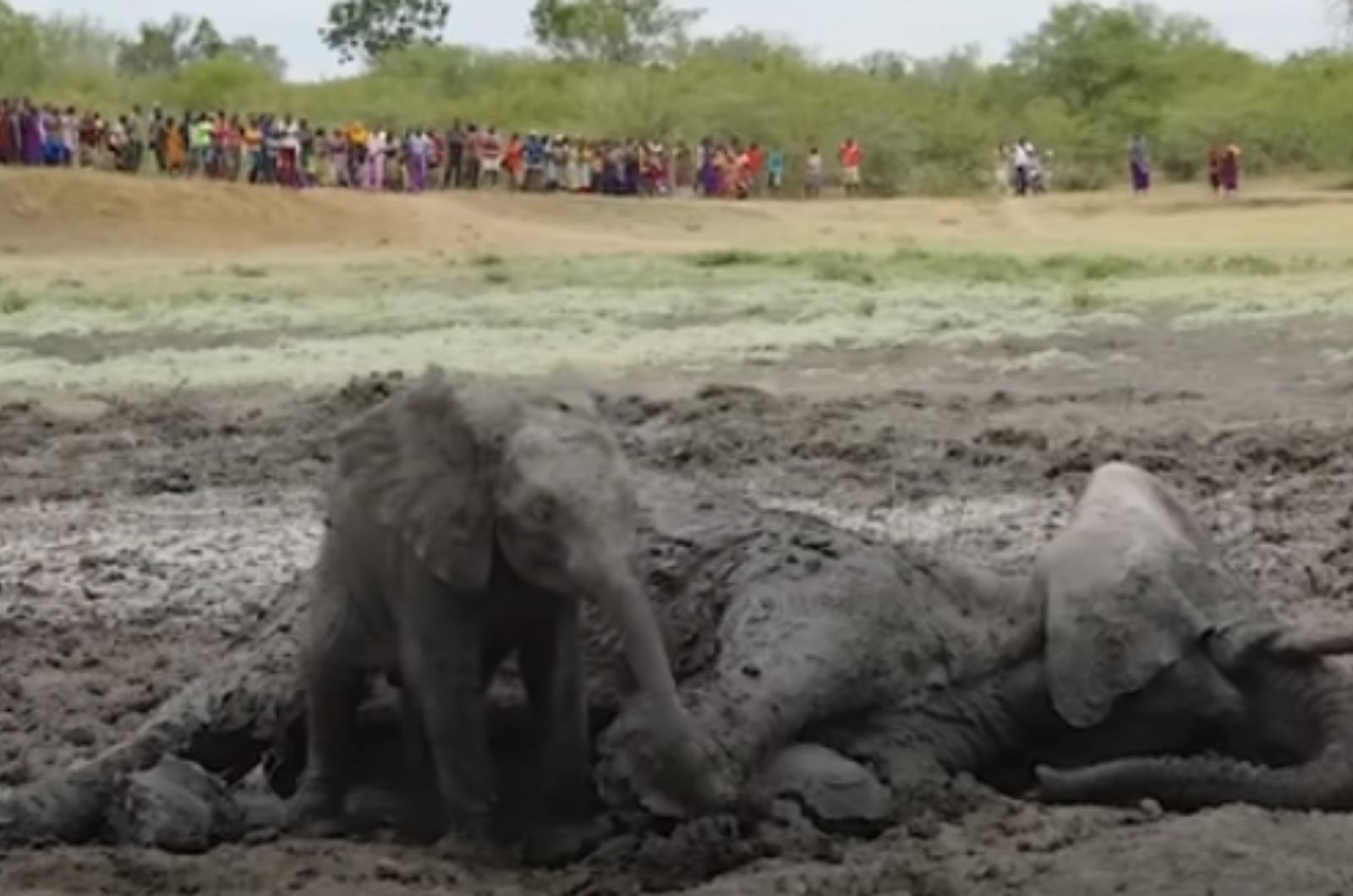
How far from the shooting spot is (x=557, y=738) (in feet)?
16.4

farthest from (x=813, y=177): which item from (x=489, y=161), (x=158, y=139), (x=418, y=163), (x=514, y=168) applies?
(x=158, y=139)

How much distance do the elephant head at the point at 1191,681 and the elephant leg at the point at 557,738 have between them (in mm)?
920

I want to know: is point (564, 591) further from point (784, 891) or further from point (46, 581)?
point (46, 581)

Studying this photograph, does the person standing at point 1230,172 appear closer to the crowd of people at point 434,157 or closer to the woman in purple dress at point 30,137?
the crowd of people at point 434,157

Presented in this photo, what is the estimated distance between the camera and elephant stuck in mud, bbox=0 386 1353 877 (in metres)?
5.19

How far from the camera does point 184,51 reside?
83.9 m

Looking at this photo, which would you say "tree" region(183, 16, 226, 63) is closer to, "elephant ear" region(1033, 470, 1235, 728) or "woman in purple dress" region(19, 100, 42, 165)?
"woman in purple dress" region(19, 100, 42, 165)

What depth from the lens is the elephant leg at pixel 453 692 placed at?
4.86 metres

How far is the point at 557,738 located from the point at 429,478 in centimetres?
52

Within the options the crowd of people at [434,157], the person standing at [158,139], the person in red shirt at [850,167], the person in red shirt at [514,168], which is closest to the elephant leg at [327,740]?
the crowd of people at [434,157]

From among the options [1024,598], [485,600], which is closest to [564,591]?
[485,600]

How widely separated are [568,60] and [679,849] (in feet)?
212

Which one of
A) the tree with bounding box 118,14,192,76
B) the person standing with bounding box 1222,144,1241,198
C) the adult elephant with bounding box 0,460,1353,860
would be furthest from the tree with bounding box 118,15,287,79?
the adult elephant with bounding box 0,460,1353,860

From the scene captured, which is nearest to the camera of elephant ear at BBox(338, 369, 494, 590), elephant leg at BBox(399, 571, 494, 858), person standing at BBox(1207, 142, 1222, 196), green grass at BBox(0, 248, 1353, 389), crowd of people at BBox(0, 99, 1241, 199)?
elephant ear at BBox(338, 369, 494, 590)
